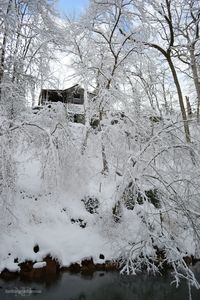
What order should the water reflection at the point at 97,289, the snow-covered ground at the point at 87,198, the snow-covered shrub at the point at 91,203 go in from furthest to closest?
the snow-covered shrub at the point at 91,203, the snow-covered ground at the point at 87,198, the water reflection at the point at 97,289

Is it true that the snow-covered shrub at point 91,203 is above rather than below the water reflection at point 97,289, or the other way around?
above

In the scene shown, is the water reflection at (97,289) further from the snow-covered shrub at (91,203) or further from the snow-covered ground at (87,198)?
the snow-covered shrub at (91,203)

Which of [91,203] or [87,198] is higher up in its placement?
[87,198]

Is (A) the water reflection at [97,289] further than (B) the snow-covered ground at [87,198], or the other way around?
(B) the snow-covered ground at [87,198]

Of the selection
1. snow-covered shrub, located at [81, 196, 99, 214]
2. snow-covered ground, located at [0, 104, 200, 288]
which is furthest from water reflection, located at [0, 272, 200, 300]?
snow-covered shrub, located at [81, 196, 99, 214]

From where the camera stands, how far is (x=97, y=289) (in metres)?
7.71

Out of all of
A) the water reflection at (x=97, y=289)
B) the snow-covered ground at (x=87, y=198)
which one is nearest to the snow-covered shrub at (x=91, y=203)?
the snow-covered ground at (x=87, y=198)

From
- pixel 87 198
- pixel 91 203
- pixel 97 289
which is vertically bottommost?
pixel 97 289

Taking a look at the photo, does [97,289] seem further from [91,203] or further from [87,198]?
[87,198]

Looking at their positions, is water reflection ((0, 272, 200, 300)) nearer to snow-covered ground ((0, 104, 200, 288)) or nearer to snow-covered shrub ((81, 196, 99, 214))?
snow-covered ground ((0, 104, 200, 288))

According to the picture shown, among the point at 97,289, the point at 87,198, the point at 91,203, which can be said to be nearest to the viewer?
the point at 97,289

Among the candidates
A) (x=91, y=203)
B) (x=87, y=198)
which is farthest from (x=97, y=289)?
(x=87, y=198)

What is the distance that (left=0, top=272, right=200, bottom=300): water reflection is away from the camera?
717 cm

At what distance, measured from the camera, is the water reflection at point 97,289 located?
7168 mm
